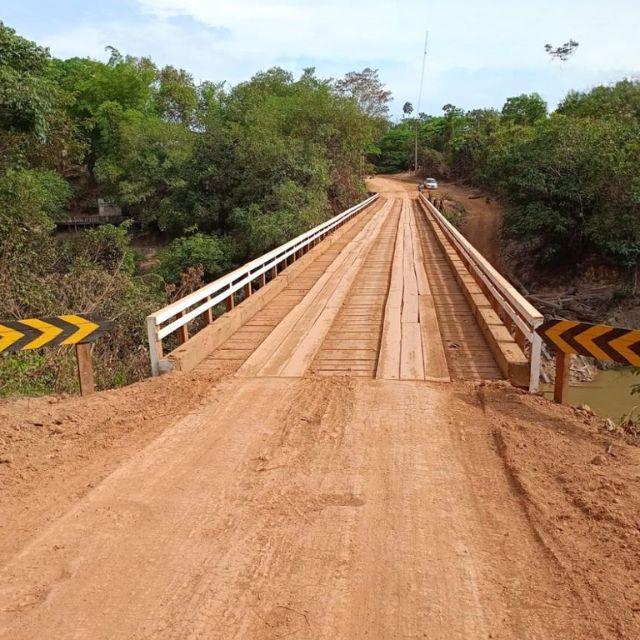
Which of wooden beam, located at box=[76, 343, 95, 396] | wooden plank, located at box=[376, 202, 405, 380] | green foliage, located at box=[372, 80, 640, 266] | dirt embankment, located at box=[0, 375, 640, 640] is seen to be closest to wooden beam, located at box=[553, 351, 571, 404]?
dirt embankment, located at box=[0, 375, 640, 640]

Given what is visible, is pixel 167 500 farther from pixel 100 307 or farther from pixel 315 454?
pixel 100 307

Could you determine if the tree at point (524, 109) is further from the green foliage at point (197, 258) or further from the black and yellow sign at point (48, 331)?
the black and yellow sign at point (48, 331)

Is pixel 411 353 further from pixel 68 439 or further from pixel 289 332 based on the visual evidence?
pixel 68 439

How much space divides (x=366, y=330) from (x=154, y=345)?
349 centimetres

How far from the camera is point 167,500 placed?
395 centimetres

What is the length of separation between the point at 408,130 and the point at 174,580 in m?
103

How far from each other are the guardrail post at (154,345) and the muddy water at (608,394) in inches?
416

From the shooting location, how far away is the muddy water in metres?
15.1

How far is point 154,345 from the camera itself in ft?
21.9

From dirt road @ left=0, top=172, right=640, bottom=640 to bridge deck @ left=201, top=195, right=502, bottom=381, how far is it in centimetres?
153

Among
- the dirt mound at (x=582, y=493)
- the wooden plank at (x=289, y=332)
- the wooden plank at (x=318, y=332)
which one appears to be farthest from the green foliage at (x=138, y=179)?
the dirt mound at (x=582, y=493)

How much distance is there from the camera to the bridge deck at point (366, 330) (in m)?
7.09

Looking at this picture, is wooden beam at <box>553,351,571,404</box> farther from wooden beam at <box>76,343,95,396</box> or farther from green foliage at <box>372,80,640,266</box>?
green foliage at <box>372,80,640,266</box>

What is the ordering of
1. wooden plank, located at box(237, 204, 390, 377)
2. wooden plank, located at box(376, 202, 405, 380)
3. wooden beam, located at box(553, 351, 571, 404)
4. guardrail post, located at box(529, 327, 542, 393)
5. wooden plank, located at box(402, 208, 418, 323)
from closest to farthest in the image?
wooden beam, located at box(553, 351, 571, 404), guardrail post, located at box(529, 327, 542, 393), wooden plank, located at box(376, 202, 405, 380), wooden plank, located at box(237, 204, 390, 377), wooden plank, located at box(402, 208, 418, 323)
